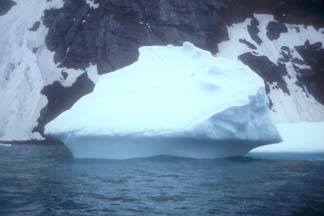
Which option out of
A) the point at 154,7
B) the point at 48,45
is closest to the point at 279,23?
the point at 154,7

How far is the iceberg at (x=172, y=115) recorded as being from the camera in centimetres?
1579

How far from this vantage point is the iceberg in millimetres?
15789

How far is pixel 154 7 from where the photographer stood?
39.0 m

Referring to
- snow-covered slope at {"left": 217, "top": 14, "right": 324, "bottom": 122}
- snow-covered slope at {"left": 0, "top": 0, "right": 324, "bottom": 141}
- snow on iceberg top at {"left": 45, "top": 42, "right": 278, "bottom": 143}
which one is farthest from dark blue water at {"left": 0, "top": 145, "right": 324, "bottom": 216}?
snow-covered slope at {"left": 217, "top": 14, "right": 324, "bottom": 122}

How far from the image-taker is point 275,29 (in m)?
43.1

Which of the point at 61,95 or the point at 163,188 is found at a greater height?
the point at 61,95

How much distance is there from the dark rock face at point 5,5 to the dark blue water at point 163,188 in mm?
32426

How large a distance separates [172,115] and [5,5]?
116ft

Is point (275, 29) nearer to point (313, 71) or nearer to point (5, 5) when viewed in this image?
point (313, 71)

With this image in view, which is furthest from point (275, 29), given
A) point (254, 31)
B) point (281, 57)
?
point (281, 57)

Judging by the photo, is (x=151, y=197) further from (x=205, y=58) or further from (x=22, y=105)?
(x=22, y=105)

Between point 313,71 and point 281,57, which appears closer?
point 313,71

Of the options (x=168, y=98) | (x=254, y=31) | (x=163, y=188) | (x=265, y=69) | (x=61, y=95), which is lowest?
(x=163, y=188)

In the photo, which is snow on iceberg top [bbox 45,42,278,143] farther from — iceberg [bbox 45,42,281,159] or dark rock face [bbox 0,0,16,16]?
dark rock face [bbox 0,0,16,16]
